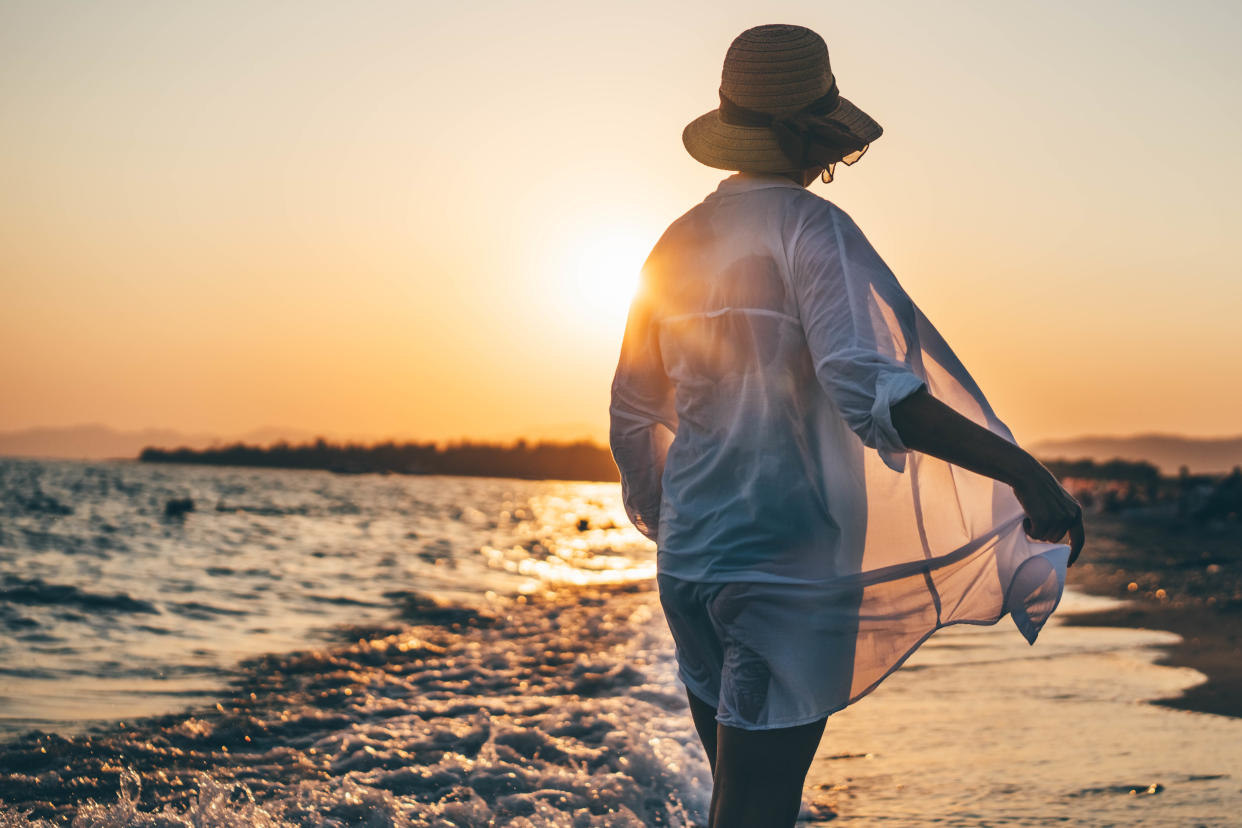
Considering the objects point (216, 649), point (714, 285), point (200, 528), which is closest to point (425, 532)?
point (200, 528)

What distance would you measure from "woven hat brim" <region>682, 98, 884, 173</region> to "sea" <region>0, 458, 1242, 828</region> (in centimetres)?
272

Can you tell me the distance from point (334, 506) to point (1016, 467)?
47783 mm

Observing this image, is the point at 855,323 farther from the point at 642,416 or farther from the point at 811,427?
the point at 642,416

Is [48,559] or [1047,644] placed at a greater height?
[1047,644]

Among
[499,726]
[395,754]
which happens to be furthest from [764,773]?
[499,726]

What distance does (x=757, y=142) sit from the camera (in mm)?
1988

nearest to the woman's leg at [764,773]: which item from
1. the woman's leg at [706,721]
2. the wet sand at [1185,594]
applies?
the woman's leg at [706,721]

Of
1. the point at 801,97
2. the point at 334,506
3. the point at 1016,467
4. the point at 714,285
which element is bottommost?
the point at 334,506

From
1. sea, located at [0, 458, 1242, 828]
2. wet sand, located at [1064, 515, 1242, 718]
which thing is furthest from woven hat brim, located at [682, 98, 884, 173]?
wet sand, located at [1064, 515, 1242, 718]

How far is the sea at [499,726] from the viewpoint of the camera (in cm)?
398

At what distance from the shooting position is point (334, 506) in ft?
155

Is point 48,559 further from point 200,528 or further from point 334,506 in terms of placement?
point 334,506

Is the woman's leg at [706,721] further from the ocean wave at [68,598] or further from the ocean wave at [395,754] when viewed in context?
the ocean wave at [68,598]

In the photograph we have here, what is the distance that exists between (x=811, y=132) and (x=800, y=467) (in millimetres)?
643
